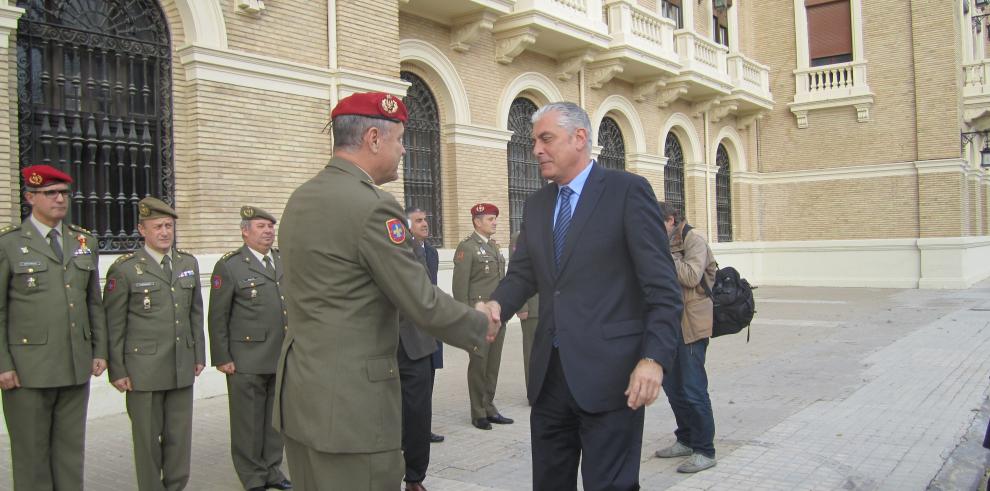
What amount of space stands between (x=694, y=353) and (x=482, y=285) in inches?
96.1

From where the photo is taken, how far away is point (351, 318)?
258 cm

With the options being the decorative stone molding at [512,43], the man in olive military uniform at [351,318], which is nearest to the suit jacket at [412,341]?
the man in olive military uniform at [351,318]

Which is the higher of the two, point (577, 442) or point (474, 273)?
point (474, 273)

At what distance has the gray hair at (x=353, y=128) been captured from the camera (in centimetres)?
275

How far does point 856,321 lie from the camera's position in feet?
46.4

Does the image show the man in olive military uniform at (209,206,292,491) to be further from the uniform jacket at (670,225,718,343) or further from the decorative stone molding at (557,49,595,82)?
the decorative stone molding at (557,49,595,82)

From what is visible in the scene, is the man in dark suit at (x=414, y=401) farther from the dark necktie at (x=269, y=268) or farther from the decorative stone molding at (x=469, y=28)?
the decorative stone molding at (x=469, y=28)

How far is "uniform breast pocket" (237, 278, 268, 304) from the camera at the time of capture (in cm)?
530

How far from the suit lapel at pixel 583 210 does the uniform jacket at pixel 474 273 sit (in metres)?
4.06

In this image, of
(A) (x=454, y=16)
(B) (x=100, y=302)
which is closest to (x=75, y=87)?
(B) (x=100, y=302)

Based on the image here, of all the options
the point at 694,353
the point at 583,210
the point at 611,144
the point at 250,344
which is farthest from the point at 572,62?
the point at 583,210

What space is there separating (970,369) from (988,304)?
911 centimetres

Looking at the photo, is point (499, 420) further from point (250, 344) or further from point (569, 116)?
point (569, 116)

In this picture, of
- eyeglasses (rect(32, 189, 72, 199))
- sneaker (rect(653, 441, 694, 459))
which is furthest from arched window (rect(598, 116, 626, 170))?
eyeglasses (rect(32, 189, 72, 199))
